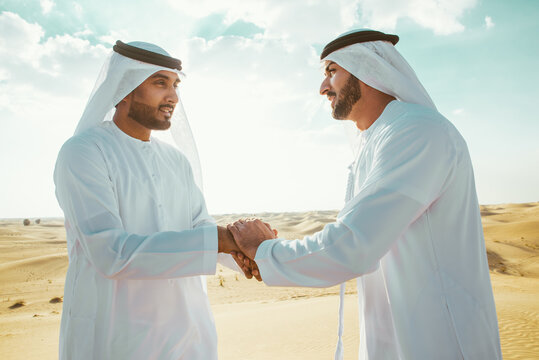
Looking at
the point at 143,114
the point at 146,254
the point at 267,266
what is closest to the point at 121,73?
the point at 143,114

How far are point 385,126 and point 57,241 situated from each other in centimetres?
3197

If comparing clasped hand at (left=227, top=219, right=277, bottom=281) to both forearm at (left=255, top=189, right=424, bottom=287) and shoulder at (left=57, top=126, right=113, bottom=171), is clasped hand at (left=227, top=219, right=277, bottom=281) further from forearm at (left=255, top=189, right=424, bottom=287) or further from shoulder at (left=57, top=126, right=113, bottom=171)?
shoulder at (left=57, top=126, right=113, bottom=171)

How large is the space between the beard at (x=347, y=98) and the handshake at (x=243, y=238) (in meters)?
0.98

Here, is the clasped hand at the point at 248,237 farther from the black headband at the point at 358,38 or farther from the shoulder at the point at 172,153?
the black headband at the point at 358,38

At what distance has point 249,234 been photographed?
89.2 inches

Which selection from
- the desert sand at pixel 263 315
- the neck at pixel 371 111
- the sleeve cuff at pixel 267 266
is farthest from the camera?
the desert sand at pixel 263 315

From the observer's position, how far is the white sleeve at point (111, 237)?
1931mm

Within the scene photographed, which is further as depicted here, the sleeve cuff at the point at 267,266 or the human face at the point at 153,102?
the human face at the point at 153,102

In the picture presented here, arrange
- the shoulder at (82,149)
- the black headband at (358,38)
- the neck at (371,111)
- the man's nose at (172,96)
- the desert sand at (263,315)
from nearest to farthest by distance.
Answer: the shoulder at (82,149) → the neck at (371,111) → the black headband at (358,38) → the man's nose at (172,96) → the desert sand at (263,315)

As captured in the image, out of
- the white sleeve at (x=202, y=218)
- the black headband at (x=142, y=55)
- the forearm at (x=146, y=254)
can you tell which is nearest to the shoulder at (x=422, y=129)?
the forearm at (x=146, y=254)

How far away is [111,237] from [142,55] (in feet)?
4.97

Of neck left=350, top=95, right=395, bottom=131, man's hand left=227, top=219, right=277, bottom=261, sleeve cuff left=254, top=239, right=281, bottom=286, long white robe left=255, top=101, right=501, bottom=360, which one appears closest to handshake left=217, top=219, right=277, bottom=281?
man's hand left=227, top=219, right=277, bottom=261

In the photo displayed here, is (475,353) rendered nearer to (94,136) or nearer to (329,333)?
(94,136)

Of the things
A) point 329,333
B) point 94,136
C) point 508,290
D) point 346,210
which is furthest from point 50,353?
point 508,290
